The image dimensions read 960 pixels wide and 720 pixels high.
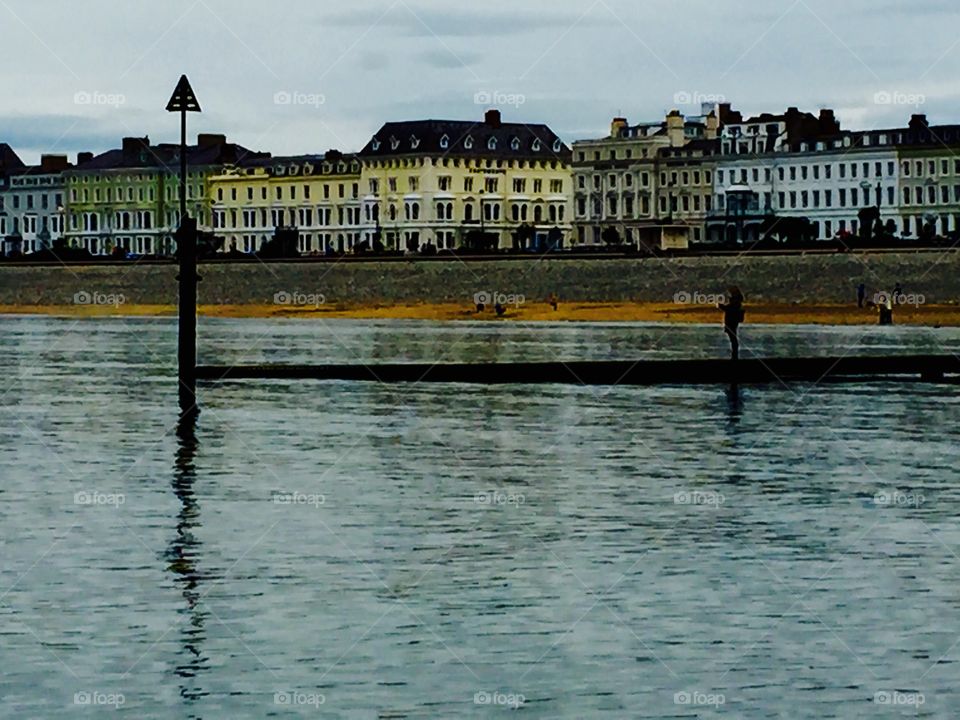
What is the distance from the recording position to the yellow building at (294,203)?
618ft

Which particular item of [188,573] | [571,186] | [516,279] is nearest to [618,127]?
[571,186]

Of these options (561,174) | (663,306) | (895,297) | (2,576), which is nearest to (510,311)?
(663,306)

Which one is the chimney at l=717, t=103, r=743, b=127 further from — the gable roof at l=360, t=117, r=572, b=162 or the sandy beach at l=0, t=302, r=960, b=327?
the sandy beach at l=0, t=302, r=960, b=327

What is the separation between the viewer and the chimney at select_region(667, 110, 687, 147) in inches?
6939

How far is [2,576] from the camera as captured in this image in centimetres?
1769

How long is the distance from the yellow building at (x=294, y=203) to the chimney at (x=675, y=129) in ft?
85.1

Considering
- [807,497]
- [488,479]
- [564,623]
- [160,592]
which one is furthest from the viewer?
[488,479]

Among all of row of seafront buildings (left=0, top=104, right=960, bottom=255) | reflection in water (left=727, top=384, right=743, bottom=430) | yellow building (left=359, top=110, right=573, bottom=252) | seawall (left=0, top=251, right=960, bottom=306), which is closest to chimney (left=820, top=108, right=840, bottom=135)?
row of seafront buildings (left=0, top=104, right=960, bottom=255)

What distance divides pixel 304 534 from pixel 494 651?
5.72 meters

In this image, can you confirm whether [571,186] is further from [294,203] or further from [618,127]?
[294,203]

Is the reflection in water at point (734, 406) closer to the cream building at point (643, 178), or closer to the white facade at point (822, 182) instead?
the white facade at point (822, 182)

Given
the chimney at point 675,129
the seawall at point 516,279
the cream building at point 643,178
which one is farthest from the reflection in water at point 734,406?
the chimney at point 675,129

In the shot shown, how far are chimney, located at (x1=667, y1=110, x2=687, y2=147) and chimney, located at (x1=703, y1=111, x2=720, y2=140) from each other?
69.8 inches

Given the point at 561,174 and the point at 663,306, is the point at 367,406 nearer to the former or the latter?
the point at 663,306
